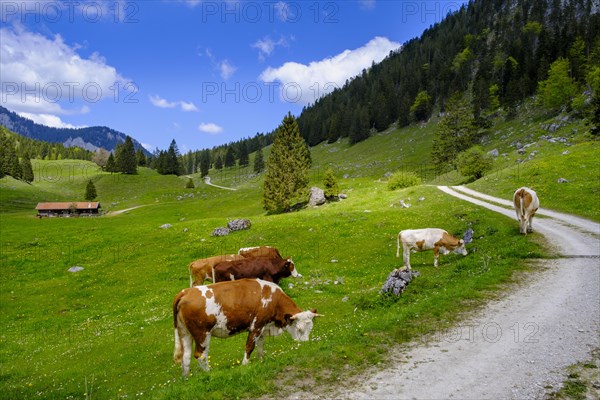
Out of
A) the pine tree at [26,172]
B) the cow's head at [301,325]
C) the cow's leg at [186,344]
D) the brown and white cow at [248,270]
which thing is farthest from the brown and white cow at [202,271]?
the pine tree at [26,172]

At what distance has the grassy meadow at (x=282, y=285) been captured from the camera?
417 inches

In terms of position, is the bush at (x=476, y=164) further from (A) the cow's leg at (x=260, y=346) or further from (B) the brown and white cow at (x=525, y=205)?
(A) the cow's leg at (x=260, y=346)

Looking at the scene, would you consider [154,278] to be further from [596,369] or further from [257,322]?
[596,369]

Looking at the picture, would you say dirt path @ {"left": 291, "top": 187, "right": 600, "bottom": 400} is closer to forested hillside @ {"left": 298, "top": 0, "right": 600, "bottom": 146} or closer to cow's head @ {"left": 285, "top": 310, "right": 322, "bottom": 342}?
cow's head @ {"left": 285, "top": 310, "right": 322, "bottom": 342}

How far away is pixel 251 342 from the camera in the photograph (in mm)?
10922

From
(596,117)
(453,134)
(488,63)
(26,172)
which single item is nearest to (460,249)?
(596,117)

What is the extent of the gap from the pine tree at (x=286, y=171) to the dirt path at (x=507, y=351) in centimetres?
5842

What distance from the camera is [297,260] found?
30.0 m

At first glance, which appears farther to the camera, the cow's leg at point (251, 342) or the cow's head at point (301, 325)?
the cow's head at point (301, 325)

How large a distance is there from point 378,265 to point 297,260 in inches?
296

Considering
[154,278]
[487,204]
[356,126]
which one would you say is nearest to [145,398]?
[154,278]

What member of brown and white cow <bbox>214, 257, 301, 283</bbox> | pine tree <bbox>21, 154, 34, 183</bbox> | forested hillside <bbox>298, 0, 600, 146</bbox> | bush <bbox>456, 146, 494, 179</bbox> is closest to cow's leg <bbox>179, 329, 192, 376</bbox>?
brown and white cow <bbox>214, 257, 301, 283</bbox>

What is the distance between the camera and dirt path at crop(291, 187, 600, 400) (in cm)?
787

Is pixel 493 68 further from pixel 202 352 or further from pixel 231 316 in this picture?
pixel 202 352
